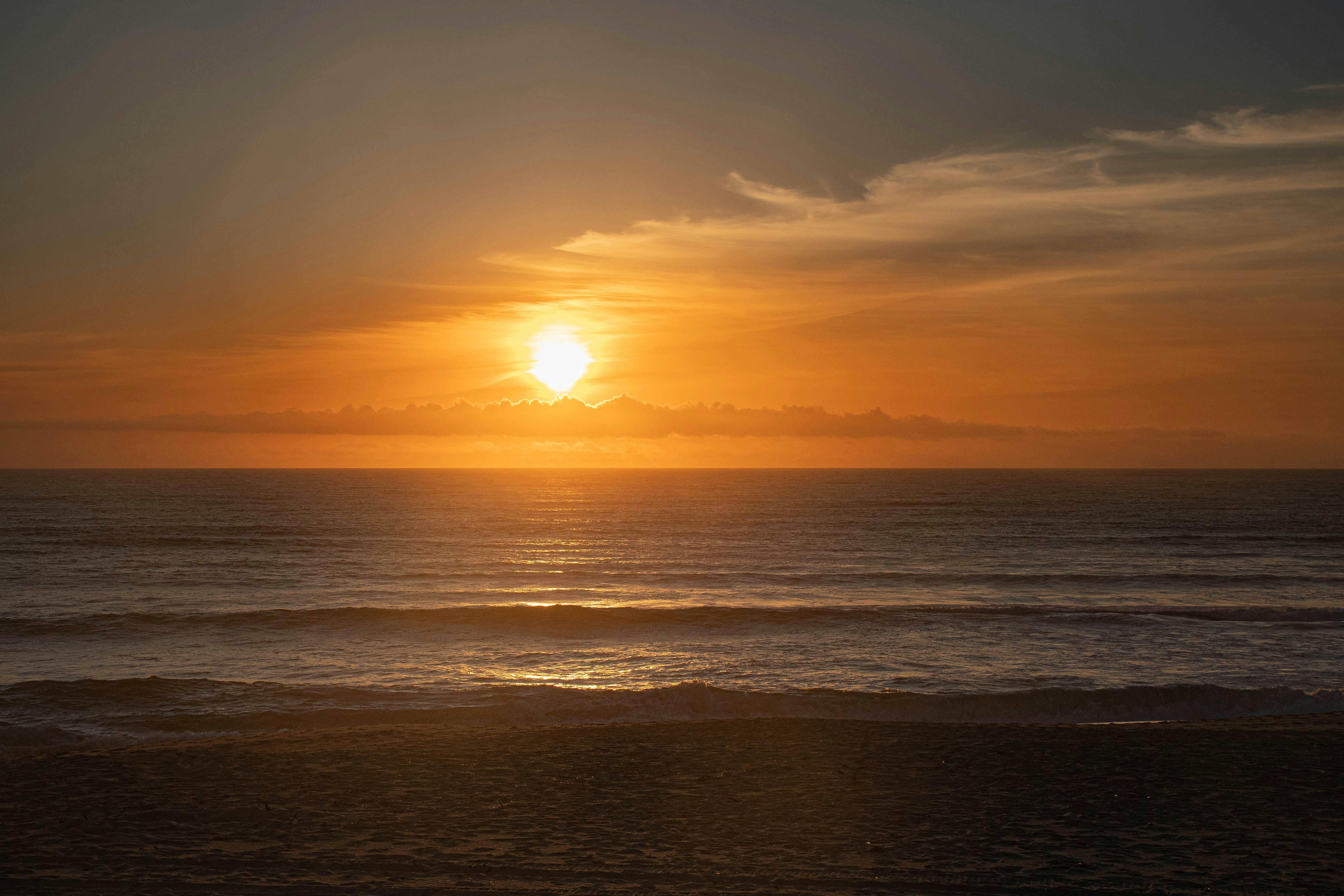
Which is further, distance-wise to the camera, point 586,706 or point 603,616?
point 603,616

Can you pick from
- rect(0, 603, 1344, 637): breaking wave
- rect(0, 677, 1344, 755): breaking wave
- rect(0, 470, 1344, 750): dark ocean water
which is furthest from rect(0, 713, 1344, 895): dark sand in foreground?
rect(0, 603, 1344, 637): breaking wave

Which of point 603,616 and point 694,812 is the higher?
point 694,812

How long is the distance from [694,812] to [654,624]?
1827 centimetres

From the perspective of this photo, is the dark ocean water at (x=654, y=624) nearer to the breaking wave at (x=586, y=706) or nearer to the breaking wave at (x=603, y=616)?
the breaking wave at (x=586, y=706)

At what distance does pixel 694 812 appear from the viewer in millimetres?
11641

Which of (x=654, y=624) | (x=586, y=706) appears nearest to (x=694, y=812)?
(x=586, y=706)

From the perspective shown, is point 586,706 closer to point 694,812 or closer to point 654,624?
point 694,812

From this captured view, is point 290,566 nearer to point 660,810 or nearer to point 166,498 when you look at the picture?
point 660,810

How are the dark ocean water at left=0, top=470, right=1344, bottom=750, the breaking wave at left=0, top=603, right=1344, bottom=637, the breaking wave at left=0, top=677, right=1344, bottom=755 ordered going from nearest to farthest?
1. the breaking wave at left=0, top=677, right=1344, bottom=755
2. the dark ocean water at left=0, top=470, right=1344, bottom=750
3. the breaking wave at left=0, top=603, right=1344, bottom=637

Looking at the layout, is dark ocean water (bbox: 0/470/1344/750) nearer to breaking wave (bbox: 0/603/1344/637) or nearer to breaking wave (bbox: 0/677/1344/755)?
breaking wave (bbox: 0/677/1344/755)

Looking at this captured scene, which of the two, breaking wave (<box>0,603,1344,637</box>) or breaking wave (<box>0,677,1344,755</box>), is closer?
breaking wave (<box>0,677,1344,755</box>)

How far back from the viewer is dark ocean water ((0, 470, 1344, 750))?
17891 millimetres

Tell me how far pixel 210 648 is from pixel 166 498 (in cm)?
10903

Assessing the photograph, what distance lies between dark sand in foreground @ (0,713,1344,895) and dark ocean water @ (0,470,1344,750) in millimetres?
Result: 1995
